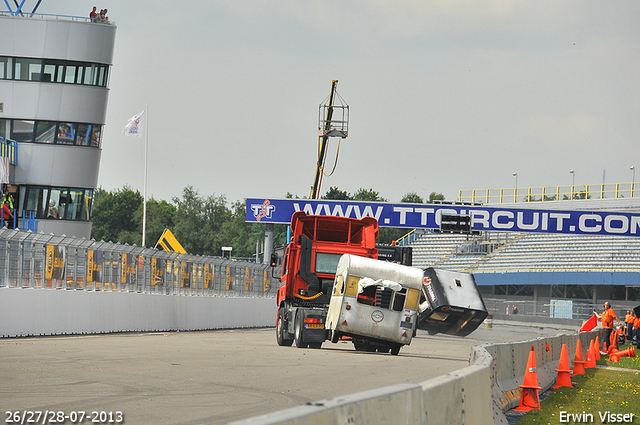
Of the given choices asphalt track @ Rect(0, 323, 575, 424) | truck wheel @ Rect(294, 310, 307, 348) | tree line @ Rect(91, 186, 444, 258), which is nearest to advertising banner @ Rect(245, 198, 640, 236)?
truck wheel @ Rect(294, 310, 307, 348)

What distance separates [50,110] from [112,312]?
2207 centimetres

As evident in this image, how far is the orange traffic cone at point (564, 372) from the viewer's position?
14.7 metres

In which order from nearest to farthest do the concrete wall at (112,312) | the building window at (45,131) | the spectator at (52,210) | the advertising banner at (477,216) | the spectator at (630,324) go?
1. the concrete wall at (112,312)
2. the spectator at (630,324)
3. the building window at (45,131)
4. the spectator at (52,210)
5. the advertising banner at (477,216)

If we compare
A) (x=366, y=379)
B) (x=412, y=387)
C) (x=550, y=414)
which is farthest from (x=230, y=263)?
(x=412, y=387)

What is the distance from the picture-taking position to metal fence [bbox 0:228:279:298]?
23188 millimetres

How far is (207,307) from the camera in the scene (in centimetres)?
3581

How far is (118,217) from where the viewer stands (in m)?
127

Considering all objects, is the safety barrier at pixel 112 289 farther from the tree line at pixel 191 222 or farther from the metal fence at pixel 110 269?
the tree line at pixel 191 222

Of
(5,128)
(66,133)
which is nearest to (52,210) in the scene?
(66,133)

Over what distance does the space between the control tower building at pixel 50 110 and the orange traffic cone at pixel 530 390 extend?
37886mm

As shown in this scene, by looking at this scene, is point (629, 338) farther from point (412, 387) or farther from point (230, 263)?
point (412, 387)

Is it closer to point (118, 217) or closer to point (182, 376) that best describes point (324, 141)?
point (182, 376)

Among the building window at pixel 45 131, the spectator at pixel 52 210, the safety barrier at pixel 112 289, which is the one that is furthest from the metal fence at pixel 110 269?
the building window at pixel 45 131

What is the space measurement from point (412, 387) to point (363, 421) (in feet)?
2.82
